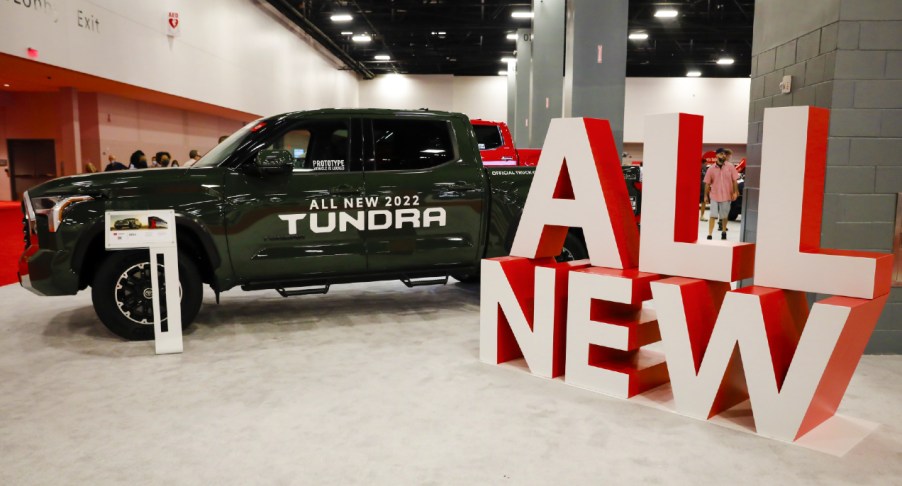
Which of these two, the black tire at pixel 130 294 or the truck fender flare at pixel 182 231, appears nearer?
the truck fender flare at pixel 182 231

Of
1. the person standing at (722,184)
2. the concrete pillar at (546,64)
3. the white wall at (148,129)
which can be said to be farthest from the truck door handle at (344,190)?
the white wall at (148,129)

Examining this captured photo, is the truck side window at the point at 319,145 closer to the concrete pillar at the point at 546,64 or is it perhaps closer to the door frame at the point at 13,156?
the concrete pillar at the point at 546,64

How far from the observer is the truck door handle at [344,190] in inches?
200

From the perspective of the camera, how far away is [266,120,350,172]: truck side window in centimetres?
520

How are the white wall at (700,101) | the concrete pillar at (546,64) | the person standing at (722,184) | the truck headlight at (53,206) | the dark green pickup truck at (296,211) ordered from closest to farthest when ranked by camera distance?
the truck headlight at (53,206)
the dark green pickup truck at (296,211)
the person standing at (722,184)
the concrete pillar at (546,64)
the white wall at (700,101)

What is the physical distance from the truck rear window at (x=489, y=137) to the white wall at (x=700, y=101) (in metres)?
20.1

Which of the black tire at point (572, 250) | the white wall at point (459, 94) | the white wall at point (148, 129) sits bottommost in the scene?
the black tire at point (572, 250)

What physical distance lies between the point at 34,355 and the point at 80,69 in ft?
30.8

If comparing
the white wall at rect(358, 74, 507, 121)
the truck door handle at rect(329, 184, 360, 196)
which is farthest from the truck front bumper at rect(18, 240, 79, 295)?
the white wall at rect(358, 74, 507, 121)

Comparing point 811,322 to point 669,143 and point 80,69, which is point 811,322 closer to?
point 669,143

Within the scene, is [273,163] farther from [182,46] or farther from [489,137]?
[182,46]

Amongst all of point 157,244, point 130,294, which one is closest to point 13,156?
point 130,294

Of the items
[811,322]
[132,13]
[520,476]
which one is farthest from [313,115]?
[132,13]

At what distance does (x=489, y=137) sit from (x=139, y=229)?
7.89 metres
